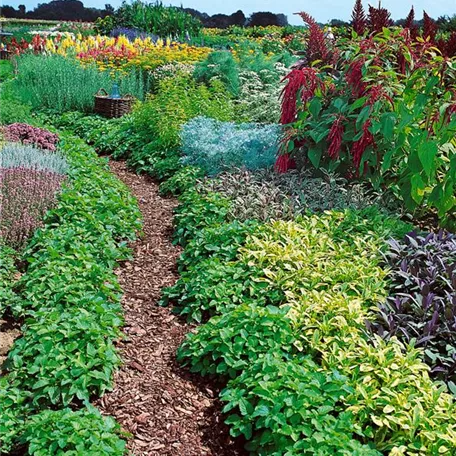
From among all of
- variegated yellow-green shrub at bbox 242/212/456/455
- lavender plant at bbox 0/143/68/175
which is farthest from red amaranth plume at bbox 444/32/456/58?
lavender plant at bbox 0/143/68/175

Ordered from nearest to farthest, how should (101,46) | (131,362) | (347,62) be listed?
(131,362) → (347,62) → (101,46)

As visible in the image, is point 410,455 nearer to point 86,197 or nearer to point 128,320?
point 128,320

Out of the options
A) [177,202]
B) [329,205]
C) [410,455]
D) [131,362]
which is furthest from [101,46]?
[410,455]

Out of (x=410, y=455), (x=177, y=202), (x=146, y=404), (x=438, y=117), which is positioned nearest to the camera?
(x=410, y=455)

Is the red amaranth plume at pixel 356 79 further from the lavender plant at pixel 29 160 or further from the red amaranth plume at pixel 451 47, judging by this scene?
the lavender plant at pixel 29 160

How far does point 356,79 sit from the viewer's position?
4.93 meters

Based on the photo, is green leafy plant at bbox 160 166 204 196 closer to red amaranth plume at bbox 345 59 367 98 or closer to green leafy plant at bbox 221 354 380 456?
red amaranth plume at bbox 345 59 367 98

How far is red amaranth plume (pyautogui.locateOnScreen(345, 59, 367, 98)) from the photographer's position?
488 centimetres

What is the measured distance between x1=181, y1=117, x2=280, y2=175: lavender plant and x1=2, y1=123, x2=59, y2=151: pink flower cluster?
1.63 meters

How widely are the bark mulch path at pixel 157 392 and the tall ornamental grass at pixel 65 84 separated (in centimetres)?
633

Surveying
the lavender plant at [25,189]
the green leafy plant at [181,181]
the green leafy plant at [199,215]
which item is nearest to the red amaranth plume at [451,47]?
the green leafy plant at [199,215]

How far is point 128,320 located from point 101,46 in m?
11.2

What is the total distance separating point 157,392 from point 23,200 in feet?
8.13

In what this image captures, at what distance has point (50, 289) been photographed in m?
3.76
